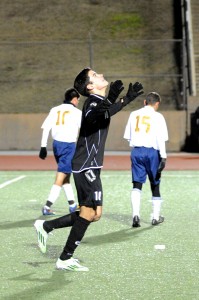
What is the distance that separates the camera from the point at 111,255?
33.1 feet

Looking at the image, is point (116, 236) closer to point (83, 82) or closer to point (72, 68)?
point (83, 82)

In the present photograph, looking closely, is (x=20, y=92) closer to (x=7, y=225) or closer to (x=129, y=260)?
(x=7, y=225)

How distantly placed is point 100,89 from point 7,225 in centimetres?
405

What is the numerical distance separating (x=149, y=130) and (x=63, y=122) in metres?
1.94

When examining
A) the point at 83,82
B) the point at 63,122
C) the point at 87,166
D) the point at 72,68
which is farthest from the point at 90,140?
the point at 72,68

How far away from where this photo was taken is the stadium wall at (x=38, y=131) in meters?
28.0

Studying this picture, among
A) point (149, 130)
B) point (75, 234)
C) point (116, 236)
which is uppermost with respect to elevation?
point (149, 130)

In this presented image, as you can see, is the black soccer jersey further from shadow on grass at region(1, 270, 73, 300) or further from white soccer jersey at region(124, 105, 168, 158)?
white soccer jersey at region(124, 105, 168, 158)

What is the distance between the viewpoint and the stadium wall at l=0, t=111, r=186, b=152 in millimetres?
28000

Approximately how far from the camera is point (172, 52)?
1248 inches

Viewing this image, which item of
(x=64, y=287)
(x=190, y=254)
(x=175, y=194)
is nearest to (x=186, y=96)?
(x=175, y=194)

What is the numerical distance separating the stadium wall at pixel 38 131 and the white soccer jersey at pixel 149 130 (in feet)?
51.9

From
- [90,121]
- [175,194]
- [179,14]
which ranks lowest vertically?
[175,194]

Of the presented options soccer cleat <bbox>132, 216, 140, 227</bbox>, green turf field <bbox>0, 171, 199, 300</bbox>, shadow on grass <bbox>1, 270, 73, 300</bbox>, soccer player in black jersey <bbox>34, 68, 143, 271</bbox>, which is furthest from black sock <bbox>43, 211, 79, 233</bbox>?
soccer cleat <bbox>132, 216, 140, 227</bbox>
